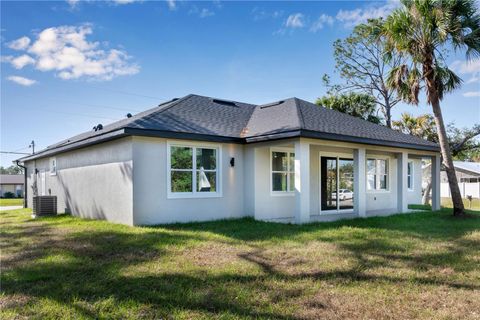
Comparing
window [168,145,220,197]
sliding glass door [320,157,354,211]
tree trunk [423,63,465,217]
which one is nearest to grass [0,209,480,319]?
window [168,145,220,197]

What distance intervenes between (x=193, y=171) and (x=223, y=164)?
113 centimetres

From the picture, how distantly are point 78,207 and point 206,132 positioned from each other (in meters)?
6.47

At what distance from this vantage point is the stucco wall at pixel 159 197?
10.1m

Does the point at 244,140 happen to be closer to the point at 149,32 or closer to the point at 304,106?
the point at 304,106

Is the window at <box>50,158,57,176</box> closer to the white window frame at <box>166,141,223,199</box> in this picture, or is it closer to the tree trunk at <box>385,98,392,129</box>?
the white window frame at <box>166,141,223,199</box>

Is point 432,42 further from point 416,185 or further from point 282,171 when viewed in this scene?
point 416,185

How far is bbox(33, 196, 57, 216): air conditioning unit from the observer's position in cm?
1420

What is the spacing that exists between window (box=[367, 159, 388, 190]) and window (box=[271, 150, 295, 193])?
4959 mm

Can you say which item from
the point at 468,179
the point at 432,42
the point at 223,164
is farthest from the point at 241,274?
the point at 468,179

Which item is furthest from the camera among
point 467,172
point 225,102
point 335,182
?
point 467,172

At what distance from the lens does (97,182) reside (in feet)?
39.8

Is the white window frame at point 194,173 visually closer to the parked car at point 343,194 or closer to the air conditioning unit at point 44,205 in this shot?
the parked car at point 343,194

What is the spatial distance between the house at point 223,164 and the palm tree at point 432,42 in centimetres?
195

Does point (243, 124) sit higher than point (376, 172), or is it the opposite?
point (243, 124)
